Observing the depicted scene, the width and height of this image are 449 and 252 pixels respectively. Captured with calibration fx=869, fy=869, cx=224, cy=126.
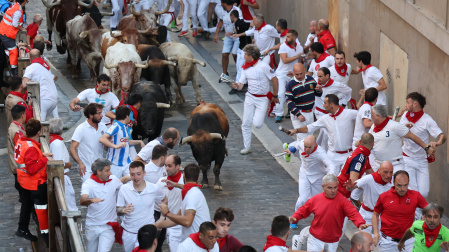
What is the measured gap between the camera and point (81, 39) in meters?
21.9


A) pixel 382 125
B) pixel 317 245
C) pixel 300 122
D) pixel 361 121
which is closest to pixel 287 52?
pixel 300 122

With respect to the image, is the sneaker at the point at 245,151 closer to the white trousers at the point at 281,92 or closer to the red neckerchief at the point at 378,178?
the white trousers at the point at 281,92

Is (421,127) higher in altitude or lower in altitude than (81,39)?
higher

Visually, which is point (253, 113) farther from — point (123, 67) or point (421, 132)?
point (421, 132)

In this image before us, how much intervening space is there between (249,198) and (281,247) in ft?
17.7

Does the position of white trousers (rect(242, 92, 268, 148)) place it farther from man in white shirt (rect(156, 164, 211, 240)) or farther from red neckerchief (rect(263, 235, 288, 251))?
red neckerchief (rect(263, 235, 288, 251))

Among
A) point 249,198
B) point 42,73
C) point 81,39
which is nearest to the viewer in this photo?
point 249,198

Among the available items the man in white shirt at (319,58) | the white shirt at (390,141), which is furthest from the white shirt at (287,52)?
the white shirt at (390,141)

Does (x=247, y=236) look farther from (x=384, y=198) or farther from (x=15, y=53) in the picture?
(x=15, y=53)

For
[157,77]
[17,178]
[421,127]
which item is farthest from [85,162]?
[157,77]

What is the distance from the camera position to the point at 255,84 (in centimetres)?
1647

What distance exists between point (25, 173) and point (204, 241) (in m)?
4.01

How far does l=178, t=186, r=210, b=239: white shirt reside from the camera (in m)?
10.4

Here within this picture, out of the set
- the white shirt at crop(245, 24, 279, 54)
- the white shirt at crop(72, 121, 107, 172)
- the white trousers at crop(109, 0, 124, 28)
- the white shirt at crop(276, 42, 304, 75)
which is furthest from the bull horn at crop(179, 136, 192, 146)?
the white trousers at crop(109, 0, 124, 28)
